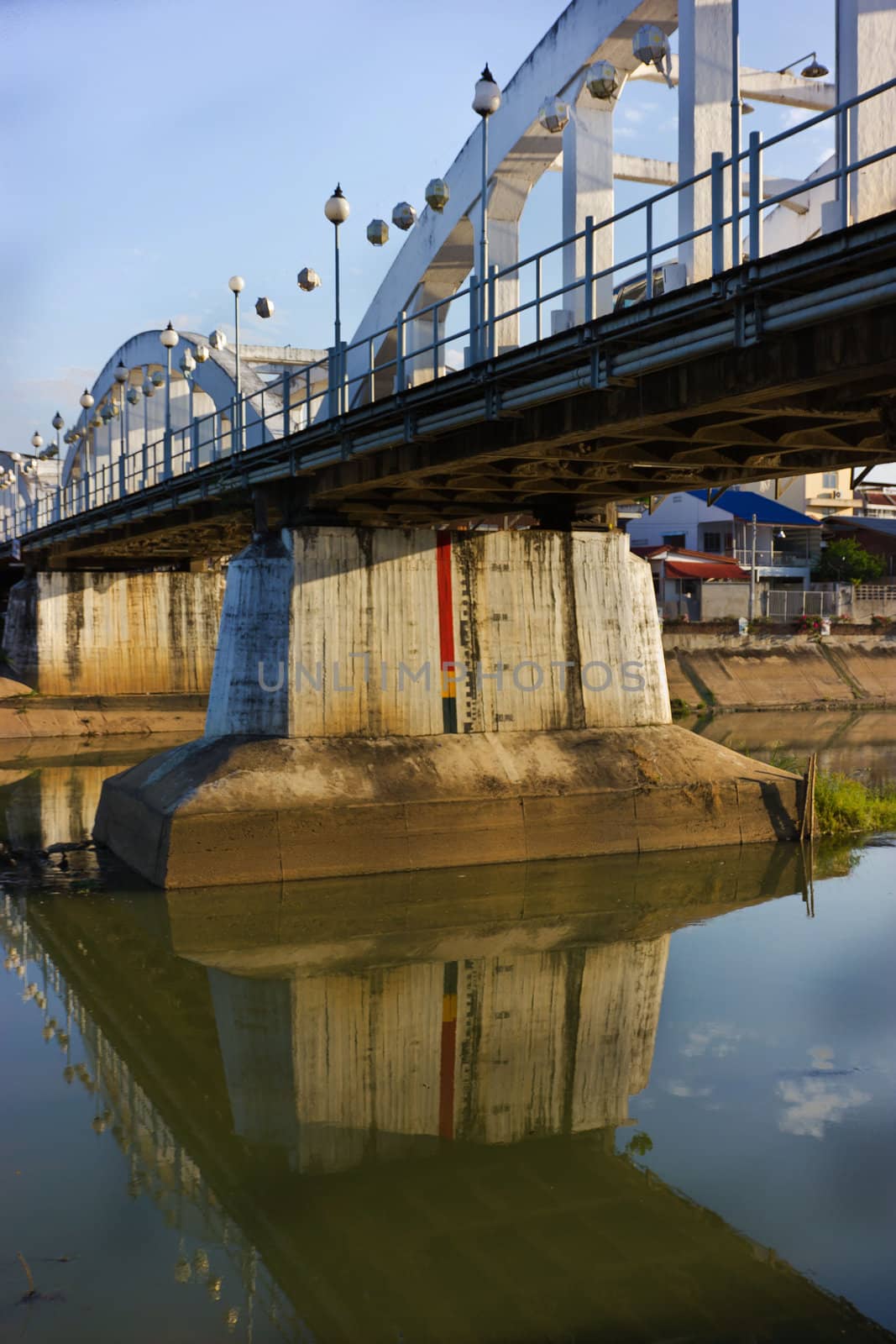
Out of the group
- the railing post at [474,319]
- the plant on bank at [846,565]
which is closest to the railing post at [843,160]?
the railing post at [474,319]

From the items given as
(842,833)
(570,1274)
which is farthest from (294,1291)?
(842,833)

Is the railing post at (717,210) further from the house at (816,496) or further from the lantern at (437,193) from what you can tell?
the house at (816,496)

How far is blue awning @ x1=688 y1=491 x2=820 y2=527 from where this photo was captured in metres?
65.3

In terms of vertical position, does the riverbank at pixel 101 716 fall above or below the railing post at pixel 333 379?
below

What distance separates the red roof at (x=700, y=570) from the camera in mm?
59344

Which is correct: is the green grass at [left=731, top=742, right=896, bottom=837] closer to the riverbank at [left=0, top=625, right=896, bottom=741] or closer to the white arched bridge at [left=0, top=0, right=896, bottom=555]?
the white arched bridge at [left=0, top=0, right=896, bottom=555]

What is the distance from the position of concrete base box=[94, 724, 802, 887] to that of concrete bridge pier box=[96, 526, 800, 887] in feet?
0.10

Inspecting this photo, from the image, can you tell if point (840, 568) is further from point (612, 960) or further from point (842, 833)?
point (612, 960)

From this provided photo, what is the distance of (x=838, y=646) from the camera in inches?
2188

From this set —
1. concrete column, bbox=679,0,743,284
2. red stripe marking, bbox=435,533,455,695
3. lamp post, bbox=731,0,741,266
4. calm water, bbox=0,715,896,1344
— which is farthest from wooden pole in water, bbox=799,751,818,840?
lamp post, bbox=731,0,741,266

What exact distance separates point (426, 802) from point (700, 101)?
33.7ft

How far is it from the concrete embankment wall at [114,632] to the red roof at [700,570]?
2129 centimetres

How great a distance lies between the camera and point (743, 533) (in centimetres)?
6912

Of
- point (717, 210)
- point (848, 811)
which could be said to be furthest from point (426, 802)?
point (717, 210)
